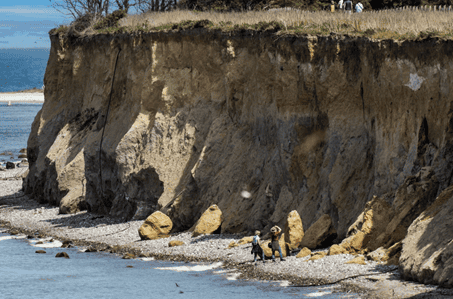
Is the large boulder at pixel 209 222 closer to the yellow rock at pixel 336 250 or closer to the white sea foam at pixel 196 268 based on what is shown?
the white sea foam at pixel 196 268

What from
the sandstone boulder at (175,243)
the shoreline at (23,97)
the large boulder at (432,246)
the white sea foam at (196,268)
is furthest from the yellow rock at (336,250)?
the shoreline at (23,97)

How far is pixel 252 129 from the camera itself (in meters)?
→ 27.5

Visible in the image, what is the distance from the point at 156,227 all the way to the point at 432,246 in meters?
12.2

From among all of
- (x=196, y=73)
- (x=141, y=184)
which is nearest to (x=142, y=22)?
(x=196, y=73)

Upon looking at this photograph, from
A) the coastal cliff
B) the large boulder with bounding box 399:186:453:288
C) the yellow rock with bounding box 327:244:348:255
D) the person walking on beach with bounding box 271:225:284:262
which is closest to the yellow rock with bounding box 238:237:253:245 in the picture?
the coastal cliff

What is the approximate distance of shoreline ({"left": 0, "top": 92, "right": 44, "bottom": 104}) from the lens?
404 feet

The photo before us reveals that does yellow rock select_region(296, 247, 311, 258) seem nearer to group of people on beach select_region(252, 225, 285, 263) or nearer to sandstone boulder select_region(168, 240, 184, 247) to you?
group of people on beach select_region(252, 225, 285, 263)

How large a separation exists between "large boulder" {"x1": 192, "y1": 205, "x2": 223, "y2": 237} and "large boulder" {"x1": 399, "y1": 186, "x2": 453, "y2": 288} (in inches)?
342

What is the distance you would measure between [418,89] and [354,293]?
665cm

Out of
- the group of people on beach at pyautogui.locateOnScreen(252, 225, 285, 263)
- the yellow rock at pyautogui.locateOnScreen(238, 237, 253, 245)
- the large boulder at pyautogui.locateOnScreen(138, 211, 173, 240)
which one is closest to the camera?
the group of people on beach at pyautogui.locateOnScreen(252, 225, 285, 263)

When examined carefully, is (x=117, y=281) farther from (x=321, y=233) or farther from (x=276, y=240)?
(x=321, y=233)

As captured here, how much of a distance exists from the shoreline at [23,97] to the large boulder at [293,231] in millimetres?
103904

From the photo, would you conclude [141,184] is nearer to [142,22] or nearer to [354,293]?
[142,22]

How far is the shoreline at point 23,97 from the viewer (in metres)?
123
